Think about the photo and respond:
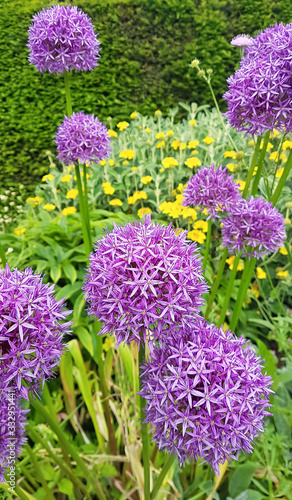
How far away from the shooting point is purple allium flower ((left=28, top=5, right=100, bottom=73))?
207 cm

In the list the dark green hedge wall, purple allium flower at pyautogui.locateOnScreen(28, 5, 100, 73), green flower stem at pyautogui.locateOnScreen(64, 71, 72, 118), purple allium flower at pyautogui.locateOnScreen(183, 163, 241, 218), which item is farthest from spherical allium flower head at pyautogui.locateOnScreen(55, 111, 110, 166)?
the dark green hedge wall

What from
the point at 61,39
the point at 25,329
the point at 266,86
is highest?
the point at 61,39

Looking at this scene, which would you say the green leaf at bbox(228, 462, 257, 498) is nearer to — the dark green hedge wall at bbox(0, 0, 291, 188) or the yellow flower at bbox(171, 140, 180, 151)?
the yellow flower at bbox(171, 140, 180, 151)

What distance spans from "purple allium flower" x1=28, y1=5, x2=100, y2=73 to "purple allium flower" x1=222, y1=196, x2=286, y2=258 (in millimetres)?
1198

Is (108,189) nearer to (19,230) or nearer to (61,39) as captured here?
(19,230)

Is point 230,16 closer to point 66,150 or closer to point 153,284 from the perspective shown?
point 66,150

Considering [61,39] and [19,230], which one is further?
[19,230]

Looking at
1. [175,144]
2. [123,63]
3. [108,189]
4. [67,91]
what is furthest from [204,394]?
[123,63]

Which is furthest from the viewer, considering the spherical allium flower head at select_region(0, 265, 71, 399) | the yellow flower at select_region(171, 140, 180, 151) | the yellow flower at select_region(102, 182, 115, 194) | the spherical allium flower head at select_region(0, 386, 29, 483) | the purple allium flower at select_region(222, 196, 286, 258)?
the yellow flower at select_region(171, 140, 180, 151)

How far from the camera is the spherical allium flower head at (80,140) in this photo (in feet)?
7.17

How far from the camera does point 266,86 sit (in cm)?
170

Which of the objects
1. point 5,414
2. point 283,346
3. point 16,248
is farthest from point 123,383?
point 16,248

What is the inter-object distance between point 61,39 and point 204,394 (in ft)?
6.26

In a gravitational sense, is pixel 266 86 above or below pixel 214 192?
above
